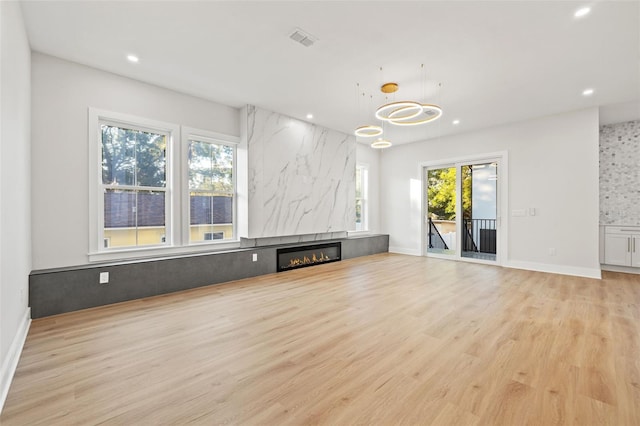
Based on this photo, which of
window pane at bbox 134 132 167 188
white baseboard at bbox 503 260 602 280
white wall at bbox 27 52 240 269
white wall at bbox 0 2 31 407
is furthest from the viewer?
white baseboard at bbox 503 260 602 280

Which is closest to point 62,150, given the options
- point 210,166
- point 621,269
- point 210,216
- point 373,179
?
point 210,166

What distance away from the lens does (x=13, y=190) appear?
2334mm

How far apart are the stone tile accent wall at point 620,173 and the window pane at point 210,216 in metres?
7.70

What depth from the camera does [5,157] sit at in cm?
204

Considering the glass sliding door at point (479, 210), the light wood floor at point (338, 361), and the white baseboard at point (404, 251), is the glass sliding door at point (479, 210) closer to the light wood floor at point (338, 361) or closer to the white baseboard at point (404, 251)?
the white baseboard at point (404, 251)

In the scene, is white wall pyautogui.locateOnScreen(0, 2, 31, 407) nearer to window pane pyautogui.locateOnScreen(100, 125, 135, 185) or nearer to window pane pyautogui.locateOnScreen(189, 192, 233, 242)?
window pane pyautogui.locateOnScreen(100, 125, 135, 185)

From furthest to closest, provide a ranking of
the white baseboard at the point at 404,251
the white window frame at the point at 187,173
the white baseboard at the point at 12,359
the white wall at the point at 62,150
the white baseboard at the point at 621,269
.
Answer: the white baseboard at the point at 404,251 → the white baseboard at the point at 621,269 → the white window frame at the point at 187,173 → the white wall at the point at 62,150 → the white baseboard at the point at 12,359

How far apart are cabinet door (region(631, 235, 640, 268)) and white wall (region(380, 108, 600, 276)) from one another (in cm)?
106

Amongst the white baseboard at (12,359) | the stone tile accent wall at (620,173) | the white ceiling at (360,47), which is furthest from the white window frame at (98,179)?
the stone tile accent wall at (620,173)

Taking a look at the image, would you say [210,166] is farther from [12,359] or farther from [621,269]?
[621,269]

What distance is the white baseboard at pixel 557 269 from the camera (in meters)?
5.12

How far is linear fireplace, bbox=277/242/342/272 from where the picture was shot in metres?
5.74

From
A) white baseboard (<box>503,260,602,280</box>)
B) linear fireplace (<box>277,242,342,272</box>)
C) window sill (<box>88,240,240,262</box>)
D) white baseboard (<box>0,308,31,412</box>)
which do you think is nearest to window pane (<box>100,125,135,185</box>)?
window sill (<box>88,240,240,262</box>)

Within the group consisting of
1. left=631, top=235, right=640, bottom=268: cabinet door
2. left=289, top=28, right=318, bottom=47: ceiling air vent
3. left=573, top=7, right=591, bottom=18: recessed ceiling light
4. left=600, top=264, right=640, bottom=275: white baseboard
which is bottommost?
left=600, top=264, right=640, bottom=275: white baseboard
